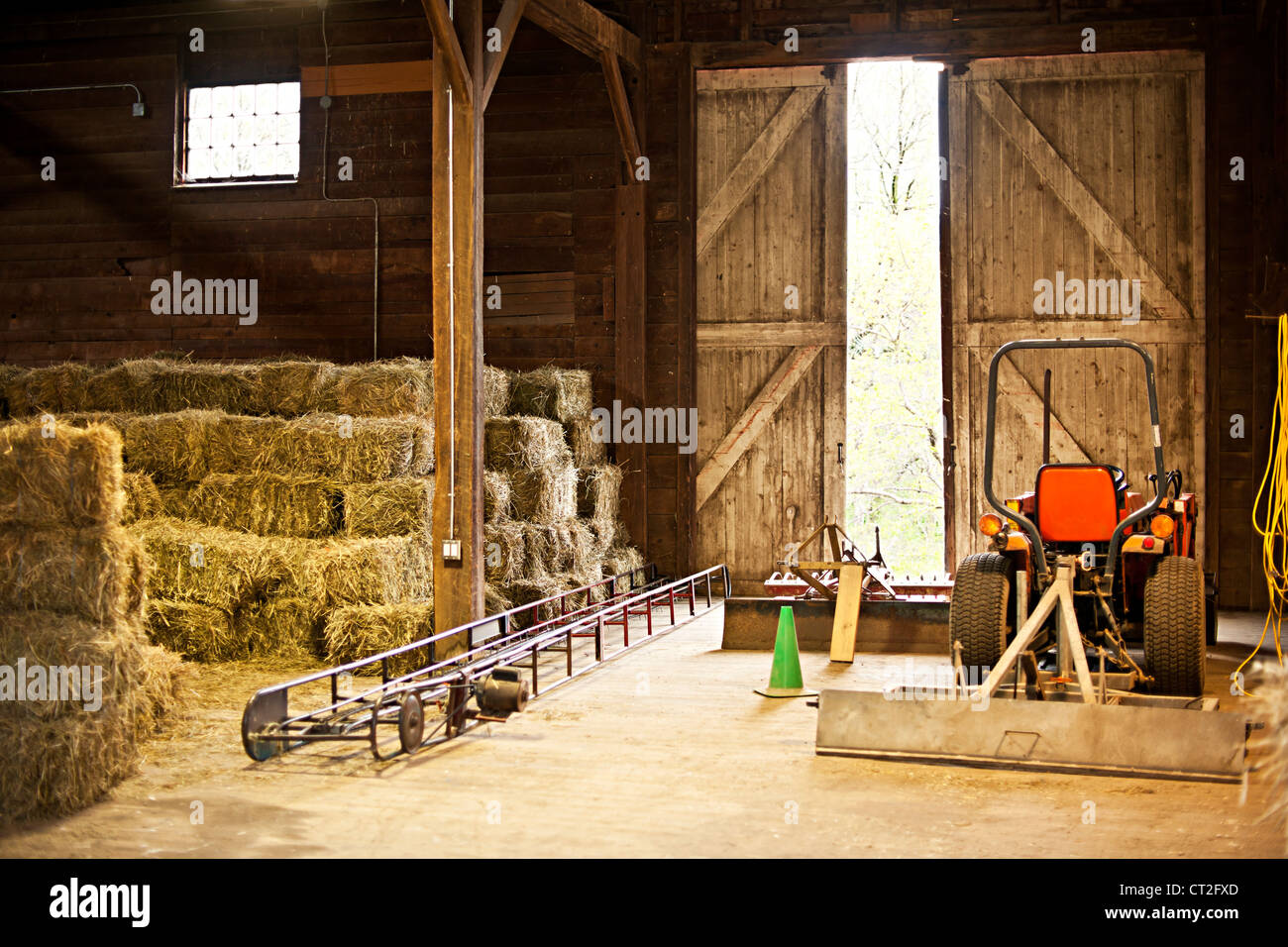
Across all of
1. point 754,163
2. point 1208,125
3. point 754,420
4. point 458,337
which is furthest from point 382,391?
point 1208,125

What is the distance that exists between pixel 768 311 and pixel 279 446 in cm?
515

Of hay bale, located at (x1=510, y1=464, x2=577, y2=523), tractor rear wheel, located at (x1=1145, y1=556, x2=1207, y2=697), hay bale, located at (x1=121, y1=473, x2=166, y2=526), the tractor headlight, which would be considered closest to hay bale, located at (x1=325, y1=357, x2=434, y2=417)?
hay bale, located at (x1=510, y1=464, x2=577, y2=523)

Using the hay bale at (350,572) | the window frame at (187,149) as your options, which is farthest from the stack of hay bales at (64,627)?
the window frame at (187,149)

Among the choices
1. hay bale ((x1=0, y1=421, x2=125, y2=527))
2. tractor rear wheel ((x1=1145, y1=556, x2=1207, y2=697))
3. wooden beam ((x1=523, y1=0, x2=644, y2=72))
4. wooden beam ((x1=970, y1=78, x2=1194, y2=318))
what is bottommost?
tractor rear wheel ((x1=1145, y1=556, x2=1207, y2=697))

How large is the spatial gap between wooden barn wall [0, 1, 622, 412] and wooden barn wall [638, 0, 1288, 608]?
0.67 m

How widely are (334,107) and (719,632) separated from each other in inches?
257

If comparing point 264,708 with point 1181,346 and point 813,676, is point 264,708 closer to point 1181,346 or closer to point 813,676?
point 813,676

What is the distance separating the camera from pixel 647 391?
1141 centimetres

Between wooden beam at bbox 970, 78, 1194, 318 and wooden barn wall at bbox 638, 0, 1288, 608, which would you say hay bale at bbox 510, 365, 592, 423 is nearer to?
wooden barn wall at bbox 638, 0, 1288, 608

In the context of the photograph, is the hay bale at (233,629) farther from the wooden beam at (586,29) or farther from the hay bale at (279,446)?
the wooden beam at (586,29)

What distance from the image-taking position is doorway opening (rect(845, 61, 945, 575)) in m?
16.0

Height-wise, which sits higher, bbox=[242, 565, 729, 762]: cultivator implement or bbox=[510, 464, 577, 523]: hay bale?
bbox=[510, 464, 577, 523]: hay bale

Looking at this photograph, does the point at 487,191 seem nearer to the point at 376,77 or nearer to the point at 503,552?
the point at 376,77

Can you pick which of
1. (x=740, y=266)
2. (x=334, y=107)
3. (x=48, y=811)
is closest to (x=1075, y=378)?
(x=740, y=266)
